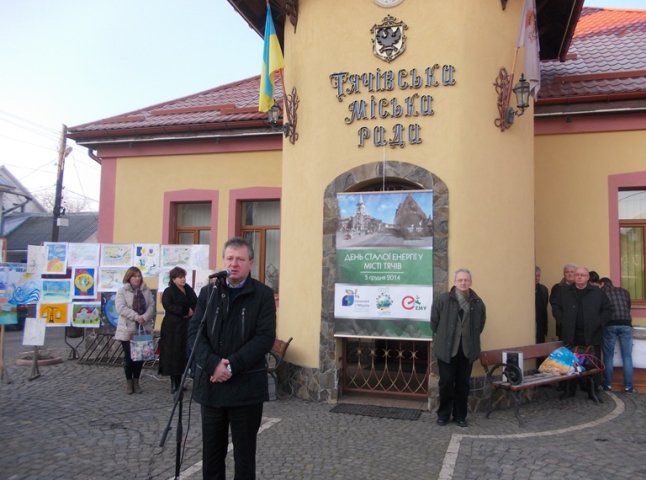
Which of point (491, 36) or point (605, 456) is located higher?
point (491, 36)

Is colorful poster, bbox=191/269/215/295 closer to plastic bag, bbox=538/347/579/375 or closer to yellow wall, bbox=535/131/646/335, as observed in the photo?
plastic bag, bbox=538/347/579/375

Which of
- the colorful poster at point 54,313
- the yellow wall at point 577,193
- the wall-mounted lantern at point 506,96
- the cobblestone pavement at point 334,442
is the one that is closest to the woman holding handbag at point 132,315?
the cobblestone pavement at point 334,442

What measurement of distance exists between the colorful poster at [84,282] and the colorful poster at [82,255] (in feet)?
0.28

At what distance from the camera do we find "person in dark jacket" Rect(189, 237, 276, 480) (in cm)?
342

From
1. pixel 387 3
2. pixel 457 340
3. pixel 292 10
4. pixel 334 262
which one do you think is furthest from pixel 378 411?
pixel 292 10

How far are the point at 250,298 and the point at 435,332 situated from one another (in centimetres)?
320

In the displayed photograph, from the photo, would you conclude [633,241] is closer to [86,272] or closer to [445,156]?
[445,156]

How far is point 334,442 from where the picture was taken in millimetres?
5363

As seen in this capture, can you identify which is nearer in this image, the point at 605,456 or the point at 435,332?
the point at 605,456

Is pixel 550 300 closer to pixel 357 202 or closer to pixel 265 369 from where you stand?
pixel 357 202

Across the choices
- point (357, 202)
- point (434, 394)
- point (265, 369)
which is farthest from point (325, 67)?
point (265, 369)

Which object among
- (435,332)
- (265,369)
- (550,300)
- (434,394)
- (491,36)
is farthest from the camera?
(550,300)

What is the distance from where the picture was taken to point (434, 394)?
6531 mm

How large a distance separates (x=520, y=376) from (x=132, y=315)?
5.19m
